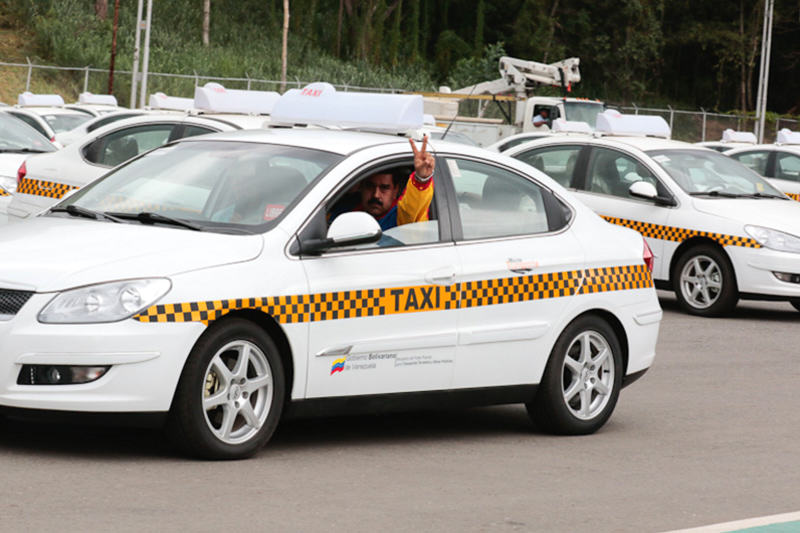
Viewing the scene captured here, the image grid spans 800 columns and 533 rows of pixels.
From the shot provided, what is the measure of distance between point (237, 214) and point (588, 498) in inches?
79.7

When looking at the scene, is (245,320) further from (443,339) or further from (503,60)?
(503,60)

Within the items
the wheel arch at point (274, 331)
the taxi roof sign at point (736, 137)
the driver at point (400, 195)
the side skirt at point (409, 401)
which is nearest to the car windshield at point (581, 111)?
the taxi roof sign at point (736, 137)

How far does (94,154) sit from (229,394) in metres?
7.48

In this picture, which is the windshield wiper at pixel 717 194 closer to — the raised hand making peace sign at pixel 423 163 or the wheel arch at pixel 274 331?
the raised hand making peace sign at pixel 423 163

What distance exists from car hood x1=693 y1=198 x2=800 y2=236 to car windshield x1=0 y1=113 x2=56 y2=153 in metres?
6.75

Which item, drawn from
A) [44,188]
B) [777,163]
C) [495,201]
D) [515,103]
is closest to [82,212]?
[495,201]

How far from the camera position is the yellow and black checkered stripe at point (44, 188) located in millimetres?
13023

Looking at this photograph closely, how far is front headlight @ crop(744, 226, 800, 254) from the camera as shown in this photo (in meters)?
13.7

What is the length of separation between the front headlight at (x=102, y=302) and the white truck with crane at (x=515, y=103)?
26375 mm

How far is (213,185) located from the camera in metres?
7.09

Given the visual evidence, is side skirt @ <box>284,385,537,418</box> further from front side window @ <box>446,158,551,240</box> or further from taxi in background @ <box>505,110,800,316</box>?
taxi in background @ <box>505,110,800,316</box>

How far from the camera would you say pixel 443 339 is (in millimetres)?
7156

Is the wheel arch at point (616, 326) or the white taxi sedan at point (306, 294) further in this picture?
the wheel arch at point (616, 326)

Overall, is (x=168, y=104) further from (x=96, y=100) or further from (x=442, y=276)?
(x=442, y=276)
